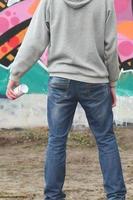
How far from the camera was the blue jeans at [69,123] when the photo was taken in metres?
4.01

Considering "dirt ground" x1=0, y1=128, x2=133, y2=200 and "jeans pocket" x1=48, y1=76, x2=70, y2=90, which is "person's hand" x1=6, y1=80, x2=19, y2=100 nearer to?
"jeans pocket" x1=48, y1=76, x2=70, y2=90

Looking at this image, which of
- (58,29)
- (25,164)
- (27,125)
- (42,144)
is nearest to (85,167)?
(25,164)

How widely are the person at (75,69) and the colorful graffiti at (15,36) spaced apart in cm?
308

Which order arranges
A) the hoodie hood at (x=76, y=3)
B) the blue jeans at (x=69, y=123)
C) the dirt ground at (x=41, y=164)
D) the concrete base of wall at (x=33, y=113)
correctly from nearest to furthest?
1. the hoodie hood at (x=76, y=3)
2. the blue jeans at (x=69, y=123)
3. the dirt ground at (x=41, y=164)
4. the concrete base of wall at (x=33, y=113)

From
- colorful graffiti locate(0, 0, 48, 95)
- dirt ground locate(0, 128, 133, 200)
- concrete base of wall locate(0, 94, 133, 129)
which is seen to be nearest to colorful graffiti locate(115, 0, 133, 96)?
concrete base of wall locate(0, 94, 133, 129)

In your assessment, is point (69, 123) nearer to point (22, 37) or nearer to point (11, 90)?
point (11, 90)

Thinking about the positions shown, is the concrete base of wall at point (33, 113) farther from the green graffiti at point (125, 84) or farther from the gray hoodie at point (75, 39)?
the gray hoodie at point (75, 39)

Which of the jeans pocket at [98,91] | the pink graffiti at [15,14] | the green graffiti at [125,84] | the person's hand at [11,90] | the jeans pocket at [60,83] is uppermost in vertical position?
the person's hand at [11,90]

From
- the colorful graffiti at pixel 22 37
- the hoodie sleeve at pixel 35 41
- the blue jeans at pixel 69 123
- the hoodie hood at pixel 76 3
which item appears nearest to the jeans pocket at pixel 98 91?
the blue jeans at pixel 69 123

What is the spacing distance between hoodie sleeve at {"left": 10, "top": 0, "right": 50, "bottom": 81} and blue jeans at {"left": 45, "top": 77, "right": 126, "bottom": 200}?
0.22 m

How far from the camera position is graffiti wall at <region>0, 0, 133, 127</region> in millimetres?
7113

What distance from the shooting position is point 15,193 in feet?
16.0

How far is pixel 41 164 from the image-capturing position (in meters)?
5.87

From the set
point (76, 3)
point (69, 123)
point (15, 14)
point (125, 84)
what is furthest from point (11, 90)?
point (125, 84)
